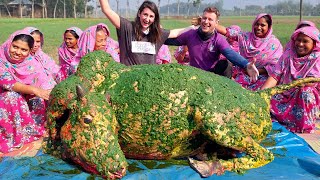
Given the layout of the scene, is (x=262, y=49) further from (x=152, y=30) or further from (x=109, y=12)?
(x=109, y=12)

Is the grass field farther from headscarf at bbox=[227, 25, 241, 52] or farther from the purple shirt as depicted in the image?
the purple shirt

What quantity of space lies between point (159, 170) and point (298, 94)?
3468 mm

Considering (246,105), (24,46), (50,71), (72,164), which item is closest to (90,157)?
(72,164)

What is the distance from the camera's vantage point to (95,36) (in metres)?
6.86

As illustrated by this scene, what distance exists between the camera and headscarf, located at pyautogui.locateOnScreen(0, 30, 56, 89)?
5625 millimetres

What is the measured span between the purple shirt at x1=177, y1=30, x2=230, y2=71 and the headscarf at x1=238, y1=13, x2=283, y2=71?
5.93ft

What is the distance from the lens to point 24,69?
19.1 ft

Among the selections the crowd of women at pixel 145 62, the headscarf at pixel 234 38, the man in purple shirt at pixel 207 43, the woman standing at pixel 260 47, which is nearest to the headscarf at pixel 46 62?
the crowd of women at pixel 145 62

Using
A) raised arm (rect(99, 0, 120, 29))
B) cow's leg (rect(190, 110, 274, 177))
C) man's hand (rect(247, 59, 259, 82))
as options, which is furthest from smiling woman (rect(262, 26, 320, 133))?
raised arm (rect(99, 0, 120, 29))

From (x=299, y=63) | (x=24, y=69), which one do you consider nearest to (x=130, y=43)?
(x=24, y=69)

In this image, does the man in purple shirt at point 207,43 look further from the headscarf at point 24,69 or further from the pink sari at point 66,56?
the pink sari at point 66,56

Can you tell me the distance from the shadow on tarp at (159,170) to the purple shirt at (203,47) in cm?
191

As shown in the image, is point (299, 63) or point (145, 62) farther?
point (299, 63)

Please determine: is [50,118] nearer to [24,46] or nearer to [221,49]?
[24,46]
